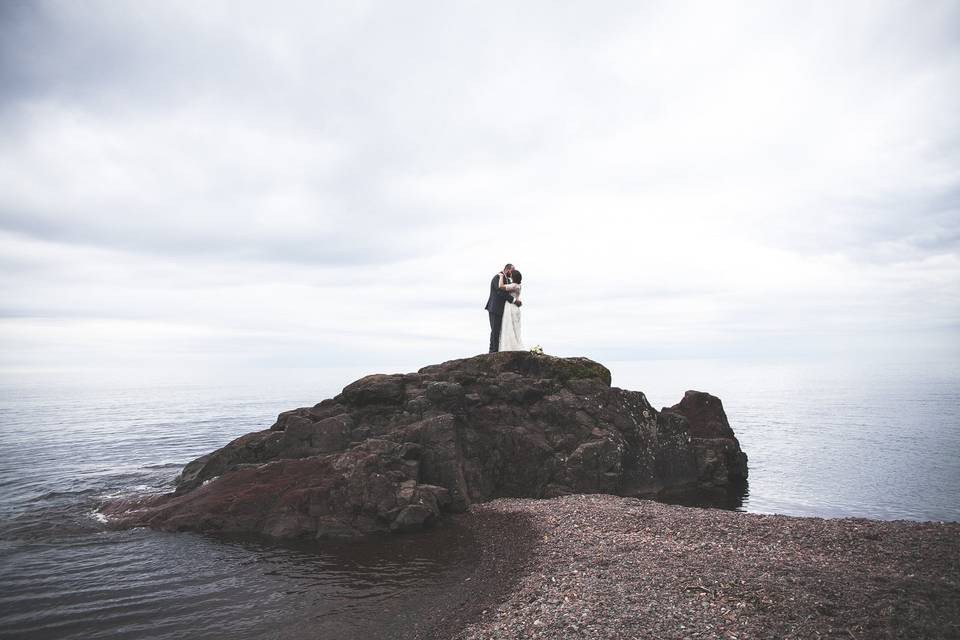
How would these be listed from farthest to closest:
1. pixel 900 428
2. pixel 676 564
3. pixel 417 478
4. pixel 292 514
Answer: pixel 900 428, pixel 417 478, pixel 292 514, pixel 676 564

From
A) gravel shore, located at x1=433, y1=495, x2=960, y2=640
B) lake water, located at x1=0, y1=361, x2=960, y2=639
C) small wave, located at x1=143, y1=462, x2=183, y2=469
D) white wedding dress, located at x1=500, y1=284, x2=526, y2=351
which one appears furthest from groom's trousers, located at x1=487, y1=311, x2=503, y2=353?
small wave, located at x1=143, y1=462, x2=183, y2=469

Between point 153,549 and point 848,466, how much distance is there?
146 ft

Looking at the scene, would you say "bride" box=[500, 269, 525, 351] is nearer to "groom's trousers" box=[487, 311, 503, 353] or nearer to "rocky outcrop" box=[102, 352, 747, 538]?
"groom's trousers" box=[487, 311, 503, 353]

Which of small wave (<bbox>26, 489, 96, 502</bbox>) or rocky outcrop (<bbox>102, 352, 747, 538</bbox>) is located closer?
rocky outcrop (<bbox>102, 352, 747, 538</bbox>)

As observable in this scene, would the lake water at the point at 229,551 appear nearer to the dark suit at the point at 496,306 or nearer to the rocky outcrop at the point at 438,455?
the rocky outcrop at the point at 438,455

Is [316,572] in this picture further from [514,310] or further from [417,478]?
[514,310]

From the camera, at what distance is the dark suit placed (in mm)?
31328

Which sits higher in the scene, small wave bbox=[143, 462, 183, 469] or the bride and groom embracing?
the bride and groom embracing

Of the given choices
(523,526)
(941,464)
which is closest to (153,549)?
(523,526)

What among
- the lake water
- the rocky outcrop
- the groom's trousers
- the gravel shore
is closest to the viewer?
the gravel shore

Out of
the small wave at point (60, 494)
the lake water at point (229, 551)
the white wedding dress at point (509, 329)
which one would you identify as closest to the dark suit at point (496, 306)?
the white wedding dress at point (509, 329)

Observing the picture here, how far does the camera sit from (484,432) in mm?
26922

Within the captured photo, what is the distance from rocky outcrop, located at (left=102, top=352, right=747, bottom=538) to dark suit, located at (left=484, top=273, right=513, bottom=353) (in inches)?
83.1

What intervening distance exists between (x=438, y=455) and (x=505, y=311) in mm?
10819
